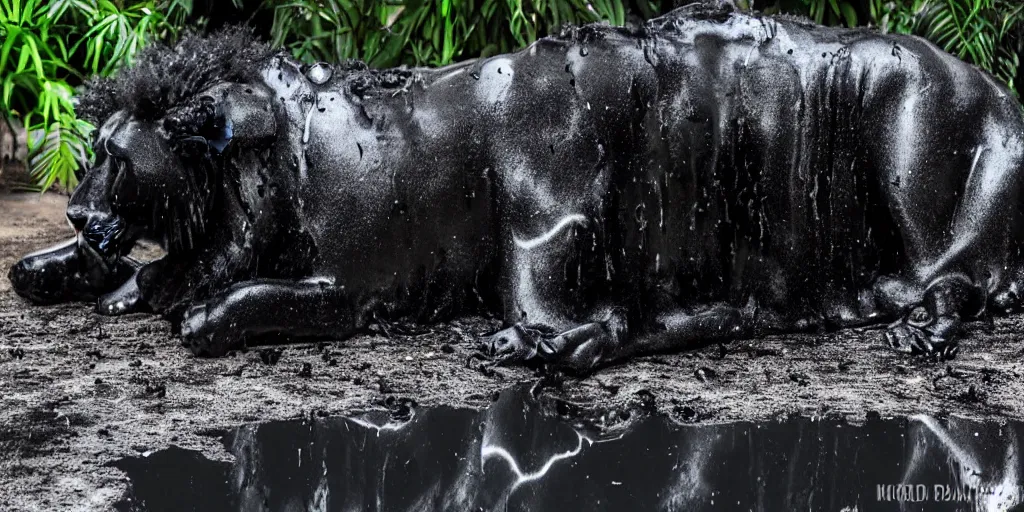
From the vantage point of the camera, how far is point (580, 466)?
2555 mm

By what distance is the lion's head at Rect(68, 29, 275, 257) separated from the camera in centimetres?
308

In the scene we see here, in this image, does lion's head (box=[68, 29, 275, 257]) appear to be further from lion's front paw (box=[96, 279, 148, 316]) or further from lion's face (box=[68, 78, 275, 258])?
lion's front paw (box=[96, 279, 148, 316])

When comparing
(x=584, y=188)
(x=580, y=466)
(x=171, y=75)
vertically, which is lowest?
(x=580, y=466)

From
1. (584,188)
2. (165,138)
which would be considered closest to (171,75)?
(165,138)

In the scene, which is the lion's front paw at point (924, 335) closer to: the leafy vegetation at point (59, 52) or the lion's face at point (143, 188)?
the lion's face at point (143, 188)

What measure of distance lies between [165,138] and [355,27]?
1.67 metres

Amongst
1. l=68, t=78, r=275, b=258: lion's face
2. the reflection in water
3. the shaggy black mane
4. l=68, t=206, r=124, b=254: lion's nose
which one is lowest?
the reflection in water

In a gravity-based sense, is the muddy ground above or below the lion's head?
below

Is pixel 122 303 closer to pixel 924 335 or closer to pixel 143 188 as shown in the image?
pixel 143 188

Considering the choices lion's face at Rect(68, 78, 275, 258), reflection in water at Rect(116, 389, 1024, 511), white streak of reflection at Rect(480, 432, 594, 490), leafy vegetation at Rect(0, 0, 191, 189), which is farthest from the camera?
leafy vegetation at Rect(0, 0, 191, 189)

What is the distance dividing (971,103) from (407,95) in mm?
1351

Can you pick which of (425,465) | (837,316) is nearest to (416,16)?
(837,316)

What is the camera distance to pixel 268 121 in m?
3.13

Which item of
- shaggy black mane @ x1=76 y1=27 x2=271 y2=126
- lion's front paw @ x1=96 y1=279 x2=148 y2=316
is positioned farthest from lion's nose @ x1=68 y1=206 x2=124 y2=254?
lion's front paw @ x1=96 y1=279 x2=148 y2=316
